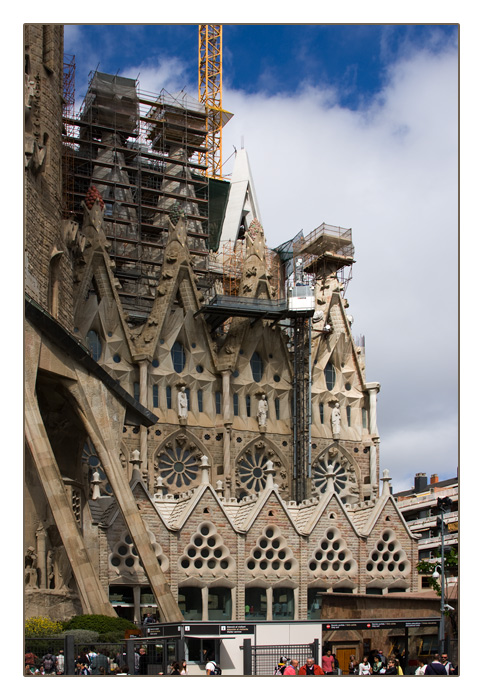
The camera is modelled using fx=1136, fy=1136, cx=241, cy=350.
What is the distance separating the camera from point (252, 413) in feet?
149

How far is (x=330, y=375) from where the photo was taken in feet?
159

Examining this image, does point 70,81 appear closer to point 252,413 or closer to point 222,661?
point 252,413

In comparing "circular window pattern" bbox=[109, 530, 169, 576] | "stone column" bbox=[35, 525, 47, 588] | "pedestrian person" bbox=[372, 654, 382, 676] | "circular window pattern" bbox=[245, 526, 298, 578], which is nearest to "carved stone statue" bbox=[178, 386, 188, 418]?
"circular window pattern" bbox=[245, 526, 298, 578]

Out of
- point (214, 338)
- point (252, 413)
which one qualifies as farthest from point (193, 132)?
point (252, 413)

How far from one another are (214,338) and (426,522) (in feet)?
54.5

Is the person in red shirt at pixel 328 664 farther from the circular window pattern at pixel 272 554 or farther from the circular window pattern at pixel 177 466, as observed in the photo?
the circular window pattern at pixel 177 466

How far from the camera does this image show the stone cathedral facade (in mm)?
28594

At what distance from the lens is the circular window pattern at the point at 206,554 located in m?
36.2

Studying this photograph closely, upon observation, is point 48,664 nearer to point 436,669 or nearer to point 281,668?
point 281,668

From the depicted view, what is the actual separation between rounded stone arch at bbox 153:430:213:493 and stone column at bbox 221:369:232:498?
2.12 feet

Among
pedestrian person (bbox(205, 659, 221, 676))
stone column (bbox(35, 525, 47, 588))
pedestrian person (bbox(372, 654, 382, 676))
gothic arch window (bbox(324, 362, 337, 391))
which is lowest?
pedestrian person (bbox(372, 654, 382, 676))

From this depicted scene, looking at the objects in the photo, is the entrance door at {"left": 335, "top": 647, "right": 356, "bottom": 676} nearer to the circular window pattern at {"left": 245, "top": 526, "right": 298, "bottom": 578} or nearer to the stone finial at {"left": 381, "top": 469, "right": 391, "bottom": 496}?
the circular window pattern at {"left": 245, "top": 526, "right": 298, "bottom": 578}

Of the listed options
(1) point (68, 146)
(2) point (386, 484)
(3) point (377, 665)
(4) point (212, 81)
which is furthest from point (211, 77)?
(3) point (377, 665)

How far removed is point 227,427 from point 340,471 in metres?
5.74
